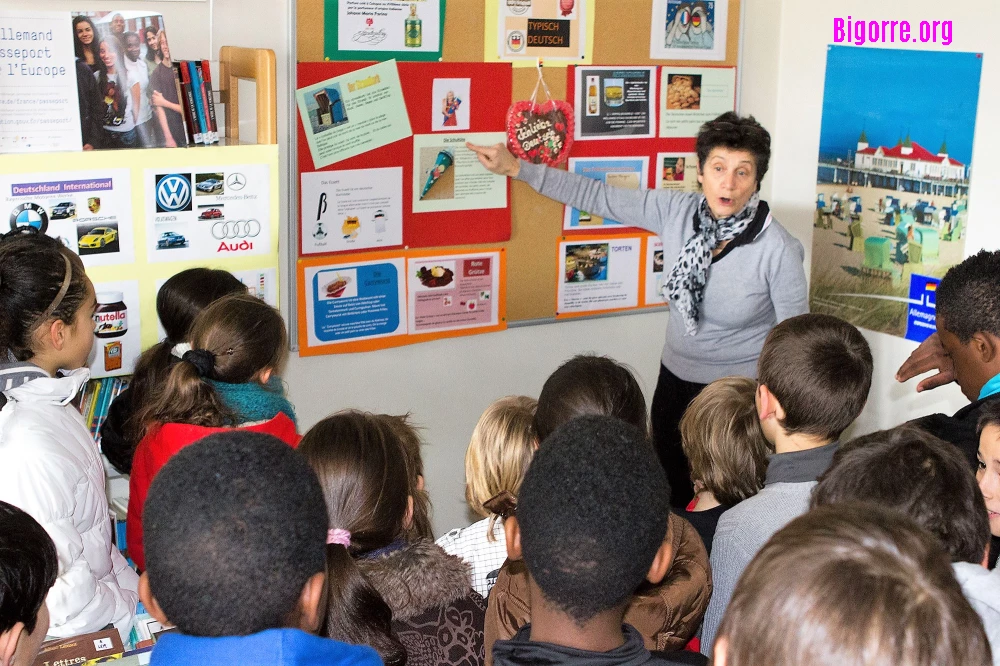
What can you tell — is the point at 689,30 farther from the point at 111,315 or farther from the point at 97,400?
the point at 97,400

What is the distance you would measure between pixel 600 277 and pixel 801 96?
1.01 meters

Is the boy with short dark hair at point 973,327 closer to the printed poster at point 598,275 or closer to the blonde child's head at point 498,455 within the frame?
the blonde child's head at point 498,455

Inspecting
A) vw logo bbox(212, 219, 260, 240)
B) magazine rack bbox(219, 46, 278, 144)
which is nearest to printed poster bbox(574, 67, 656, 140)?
magazine rack bbox(219, 46, 278, 144)

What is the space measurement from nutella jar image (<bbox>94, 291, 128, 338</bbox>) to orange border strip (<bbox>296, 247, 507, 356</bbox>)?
63 centimetres

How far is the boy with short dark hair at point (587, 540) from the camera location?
1111 millimetres

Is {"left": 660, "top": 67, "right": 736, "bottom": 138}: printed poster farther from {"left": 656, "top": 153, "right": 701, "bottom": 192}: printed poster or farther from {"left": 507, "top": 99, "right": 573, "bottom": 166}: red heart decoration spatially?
{"left": 507, "top": 99, "right": 573, "bottom": 166}: red heart decoration

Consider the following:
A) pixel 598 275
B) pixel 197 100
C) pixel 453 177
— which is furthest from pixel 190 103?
pixel 598 275

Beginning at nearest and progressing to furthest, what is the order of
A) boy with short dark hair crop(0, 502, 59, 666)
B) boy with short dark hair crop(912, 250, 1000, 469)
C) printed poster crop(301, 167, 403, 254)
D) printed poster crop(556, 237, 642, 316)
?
boy with short dark hair crop(0, 502, 59, 666) → boy with short dark hair crop(912, 250, 1000, 469) → printed poster crop(301, 167, 403, 254) → printed poster crop(556, 237, 642, 316)

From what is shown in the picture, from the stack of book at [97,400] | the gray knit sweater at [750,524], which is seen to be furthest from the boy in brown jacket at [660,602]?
the stack of book at [97,400]

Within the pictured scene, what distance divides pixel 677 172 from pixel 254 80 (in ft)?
5.29

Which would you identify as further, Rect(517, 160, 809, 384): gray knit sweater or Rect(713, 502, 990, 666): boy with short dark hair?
Rect(517, 160, 809, 384): gray knit sweater

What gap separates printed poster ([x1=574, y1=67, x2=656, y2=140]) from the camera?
11.0ft

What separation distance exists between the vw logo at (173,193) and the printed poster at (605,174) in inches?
55.0

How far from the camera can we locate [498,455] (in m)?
1.87
